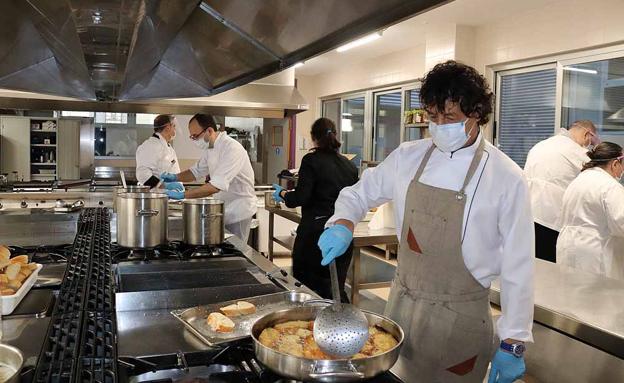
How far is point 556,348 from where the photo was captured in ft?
7.36

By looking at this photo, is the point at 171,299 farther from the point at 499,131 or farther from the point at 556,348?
the point at 499,131

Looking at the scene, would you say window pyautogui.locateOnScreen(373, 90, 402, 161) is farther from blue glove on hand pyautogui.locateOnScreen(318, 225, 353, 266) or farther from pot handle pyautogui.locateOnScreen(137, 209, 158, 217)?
blue glove on hand pyautogui.locateOnScreen(318, 225, 353, 266)

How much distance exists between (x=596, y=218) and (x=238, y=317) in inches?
118

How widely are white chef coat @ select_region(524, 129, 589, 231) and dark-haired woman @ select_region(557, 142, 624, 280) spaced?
65 cm

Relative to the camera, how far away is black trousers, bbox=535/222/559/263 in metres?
4.51

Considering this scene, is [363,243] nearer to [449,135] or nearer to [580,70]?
[449,135]

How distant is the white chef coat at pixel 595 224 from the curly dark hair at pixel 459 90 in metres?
2.15

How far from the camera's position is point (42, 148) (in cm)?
764

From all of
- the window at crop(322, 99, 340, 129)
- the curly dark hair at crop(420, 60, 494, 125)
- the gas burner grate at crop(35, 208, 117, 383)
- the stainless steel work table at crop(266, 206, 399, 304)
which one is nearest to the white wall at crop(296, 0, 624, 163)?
the window at crop(322, 99, 340, 129)

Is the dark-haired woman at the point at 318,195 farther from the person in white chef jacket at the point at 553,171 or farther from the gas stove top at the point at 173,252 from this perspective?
the person in white chef jacket at the point at 553,171

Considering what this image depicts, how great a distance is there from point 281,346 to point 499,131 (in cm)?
525

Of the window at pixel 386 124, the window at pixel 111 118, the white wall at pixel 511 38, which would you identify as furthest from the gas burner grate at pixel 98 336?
the window at pixel 386 124

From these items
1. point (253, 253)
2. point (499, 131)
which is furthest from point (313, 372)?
point (499, 131)

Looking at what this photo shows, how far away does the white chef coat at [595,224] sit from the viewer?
3.36m
